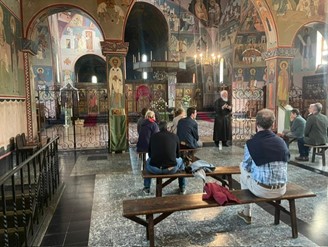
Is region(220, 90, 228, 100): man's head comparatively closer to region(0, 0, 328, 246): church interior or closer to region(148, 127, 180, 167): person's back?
region(0, 0, 328, 246): church interior

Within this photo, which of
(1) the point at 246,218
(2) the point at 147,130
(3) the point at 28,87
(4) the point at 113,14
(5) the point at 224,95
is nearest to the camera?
(1) the point at 246,218

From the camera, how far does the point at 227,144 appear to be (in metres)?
9.51

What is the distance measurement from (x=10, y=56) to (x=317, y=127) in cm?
820

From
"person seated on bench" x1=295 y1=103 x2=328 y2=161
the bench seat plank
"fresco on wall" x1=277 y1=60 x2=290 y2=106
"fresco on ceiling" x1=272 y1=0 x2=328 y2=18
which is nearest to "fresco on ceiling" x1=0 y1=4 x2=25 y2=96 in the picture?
the bench seat plank

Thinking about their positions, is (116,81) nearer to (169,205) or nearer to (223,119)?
(223,119)

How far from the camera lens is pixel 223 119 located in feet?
29.8

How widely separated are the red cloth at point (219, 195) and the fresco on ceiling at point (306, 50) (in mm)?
16320

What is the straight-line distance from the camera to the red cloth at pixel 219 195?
313cm

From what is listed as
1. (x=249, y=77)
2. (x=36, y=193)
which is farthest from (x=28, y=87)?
(x=249, y=77)

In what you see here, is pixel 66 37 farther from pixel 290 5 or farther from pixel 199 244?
pixel 199 244

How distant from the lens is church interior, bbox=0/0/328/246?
3617 millimetres

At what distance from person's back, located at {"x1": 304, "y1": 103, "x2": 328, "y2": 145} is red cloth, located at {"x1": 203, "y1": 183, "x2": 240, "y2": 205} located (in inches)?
177

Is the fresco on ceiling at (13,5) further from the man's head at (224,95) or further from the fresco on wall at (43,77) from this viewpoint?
the fresco on wall at (43,77)

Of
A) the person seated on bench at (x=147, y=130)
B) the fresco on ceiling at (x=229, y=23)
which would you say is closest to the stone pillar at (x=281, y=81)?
the person seated on bench at (x=147, y=130)
